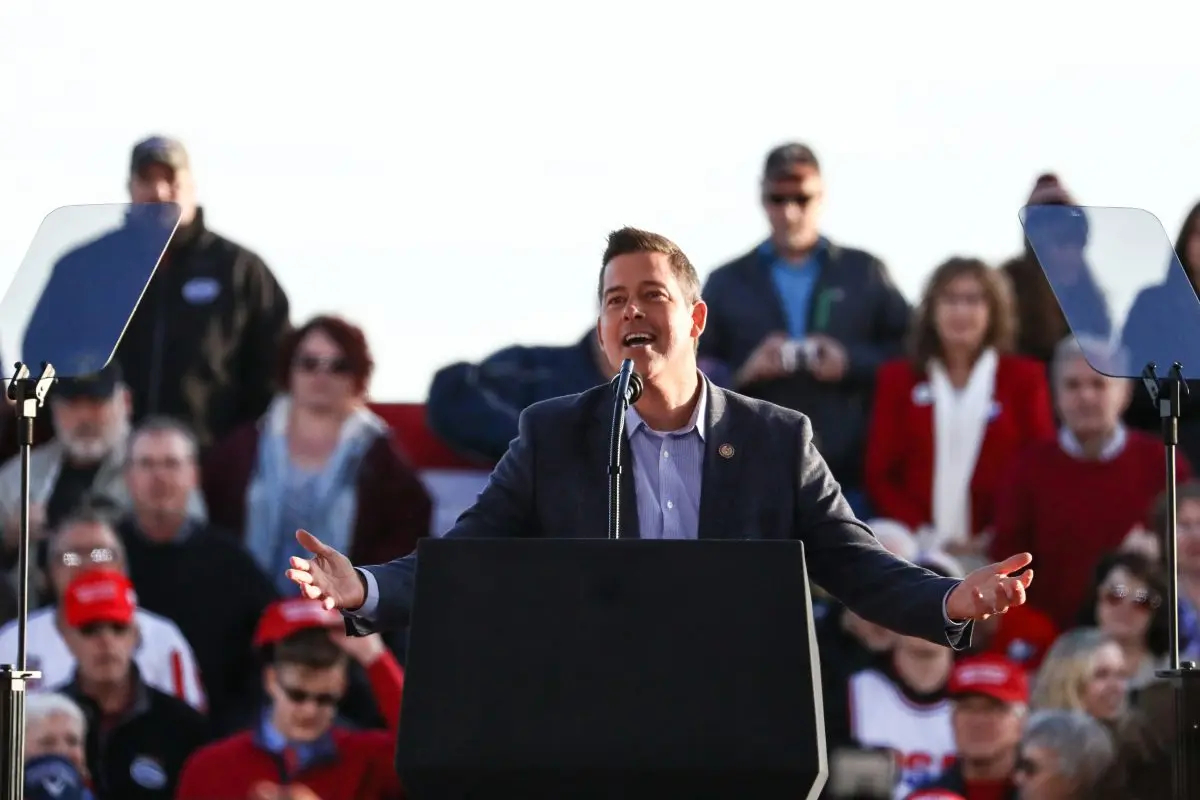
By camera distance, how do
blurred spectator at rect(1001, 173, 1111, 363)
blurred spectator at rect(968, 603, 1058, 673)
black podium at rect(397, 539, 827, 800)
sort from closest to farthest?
black podium at rect(397, 539, 827, 800), blurred spectator at rect(968, 603, 1058, 673), blurred spectator at rect(1001, 173, 1111, 363)

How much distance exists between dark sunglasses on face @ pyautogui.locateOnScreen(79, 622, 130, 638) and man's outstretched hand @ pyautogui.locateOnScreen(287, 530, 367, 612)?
3149mm

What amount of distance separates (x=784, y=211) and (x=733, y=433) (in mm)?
2939

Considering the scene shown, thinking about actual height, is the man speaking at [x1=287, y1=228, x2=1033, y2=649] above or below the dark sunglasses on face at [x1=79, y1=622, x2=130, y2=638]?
above

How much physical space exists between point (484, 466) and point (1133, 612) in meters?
2.11

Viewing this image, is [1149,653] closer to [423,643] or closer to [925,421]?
[925,421]

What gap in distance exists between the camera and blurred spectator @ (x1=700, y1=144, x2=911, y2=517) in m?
6.07

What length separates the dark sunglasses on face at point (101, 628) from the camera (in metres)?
6.06

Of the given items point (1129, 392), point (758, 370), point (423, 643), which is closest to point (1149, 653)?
point (1129, 392)

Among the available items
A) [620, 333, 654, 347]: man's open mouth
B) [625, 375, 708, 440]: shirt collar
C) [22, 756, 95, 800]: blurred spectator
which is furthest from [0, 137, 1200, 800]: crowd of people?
[620, 333, 654, 347]: man's open mouth

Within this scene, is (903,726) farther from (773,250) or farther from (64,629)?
(64,629)

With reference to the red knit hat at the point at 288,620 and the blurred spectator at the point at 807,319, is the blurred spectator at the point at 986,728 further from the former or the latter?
the red knit hat at the point at 288,620

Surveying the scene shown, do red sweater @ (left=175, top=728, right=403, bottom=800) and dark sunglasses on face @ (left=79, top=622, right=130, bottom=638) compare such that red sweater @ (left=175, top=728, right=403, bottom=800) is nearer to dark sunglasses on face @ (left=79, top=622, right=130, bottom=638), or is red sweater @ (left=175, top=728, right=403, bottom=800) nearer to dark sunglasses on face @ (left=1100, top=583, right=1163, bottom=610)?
dark sunglasses on face @ (left=79, top=622, right=130, bottom=638)

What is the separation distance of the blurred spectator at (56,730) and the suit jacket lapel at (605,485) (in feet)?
10.4

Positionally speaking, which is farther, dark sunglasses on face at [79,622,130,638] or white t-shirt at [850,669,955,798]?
dark sunglasses on face at [79,622,130,638]
